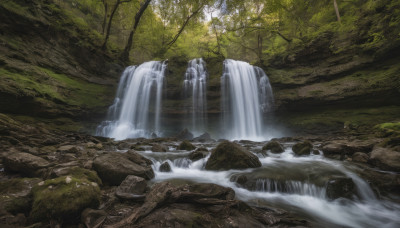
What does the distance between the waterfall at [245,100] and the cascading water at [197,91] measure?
182 centimetres

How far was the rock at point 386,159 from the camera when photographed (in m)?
3.91

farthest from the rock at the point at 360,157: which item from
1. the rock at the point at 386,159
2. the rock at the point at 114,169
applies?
the rock at the point at 114,169

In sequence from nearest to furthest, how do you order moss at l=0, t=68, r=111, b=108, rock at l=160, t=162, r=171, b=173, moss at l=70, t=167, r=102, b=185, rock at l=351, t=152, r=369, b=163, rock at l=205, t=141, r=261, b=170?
moss at l=70, t=167, r=102, b=185 < rock at l=351, t=152, r=369, b=163 < rock at l=205, t=141, r=261, b=170 < rock at l=160, t=162, r=171, b=173 < moss at l=0, t=68, r=111, b=108

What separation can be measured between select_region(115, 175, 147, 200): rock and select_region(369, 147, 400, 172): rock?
5.58 meters

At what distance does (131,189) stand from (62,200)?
39.4 inches

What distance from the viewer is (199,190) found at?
279cm

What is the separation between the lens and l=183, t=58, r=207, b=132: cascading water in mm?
15434

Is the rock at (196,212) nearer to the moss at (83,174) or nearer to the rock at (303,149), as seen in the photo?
the moss at (83,174)

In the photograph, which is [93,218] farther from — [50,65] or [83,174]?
[50,65]

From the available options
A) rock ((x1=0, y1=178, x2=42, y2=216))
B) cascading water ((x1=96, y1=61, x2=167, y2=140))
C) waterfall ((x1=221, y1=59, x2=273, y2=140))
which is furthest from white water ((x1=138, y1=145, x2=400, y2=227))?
cascading water ((x1=96, y1=61, x2=167, y2=140))

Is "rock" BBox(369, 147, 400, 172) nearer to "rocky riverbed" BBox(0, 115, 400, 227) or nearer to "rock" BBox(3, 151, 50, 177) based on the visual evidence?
"rocky riverbed" BBox(0, 115, 400, 227)

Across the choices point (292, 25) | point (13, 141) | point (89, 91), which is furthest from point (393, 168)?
point (89, 91)

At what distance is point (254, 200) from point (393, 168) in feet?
11.6

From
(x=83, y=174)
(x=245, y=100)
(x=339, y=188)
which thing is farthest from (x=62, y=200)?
(x=245, y=100)
